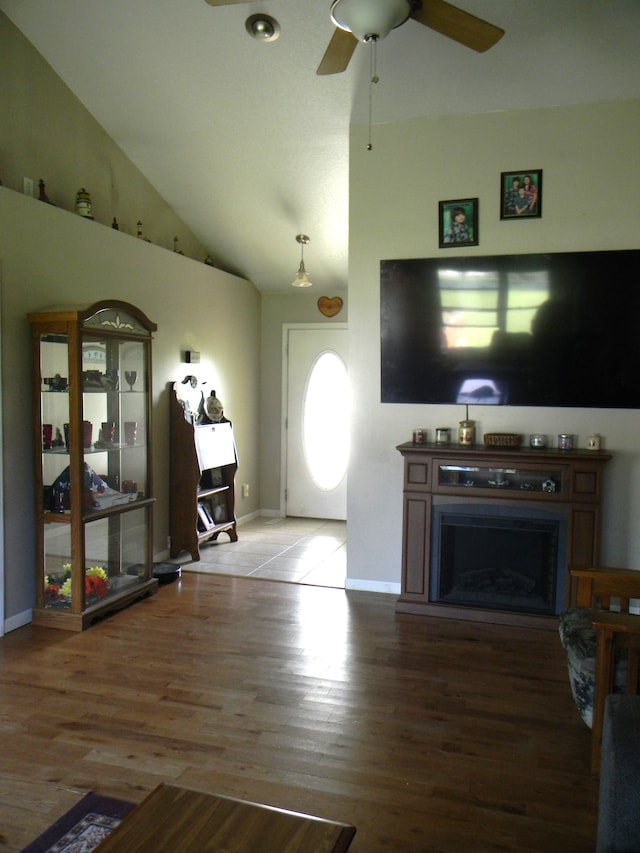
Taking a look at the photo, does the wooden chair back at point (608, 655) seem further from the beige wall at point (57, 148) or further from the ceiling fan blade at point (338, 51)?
the beige wall at point (57, 148)

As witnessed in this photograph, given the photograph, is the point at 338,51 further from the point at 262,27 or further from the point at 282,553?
the point at 282,553

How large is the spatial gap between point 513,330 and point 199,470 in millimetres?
2572

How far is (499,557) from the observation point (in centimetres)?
408

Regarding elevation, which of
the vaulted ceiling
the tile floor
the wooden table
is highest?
the vaulted ceiling

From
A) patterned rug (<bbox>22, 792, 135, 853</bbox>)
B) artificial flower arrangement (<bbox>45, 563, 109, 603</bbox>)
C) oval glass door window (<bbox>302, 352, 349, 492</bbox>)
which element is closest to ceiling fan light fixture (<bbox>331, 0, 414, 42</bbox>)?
patterned rug (<bbox>22, 792, 135, 853</bbox>)

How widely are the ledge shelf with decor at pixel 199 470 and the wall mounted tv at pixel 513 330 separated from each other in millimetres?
1688

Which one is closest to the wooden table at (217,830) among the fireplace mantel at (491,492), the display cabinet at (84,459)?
the display cabinet at (84,459)

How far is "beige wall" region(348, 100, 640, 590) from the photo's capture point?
391 centimetres

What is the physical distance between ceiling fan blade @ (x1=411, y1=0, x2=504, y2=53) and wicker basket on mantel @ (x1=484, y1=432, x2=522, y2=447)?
2.13 metres

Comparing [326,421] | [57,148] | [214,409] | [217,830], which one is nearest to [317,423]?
[326,421]

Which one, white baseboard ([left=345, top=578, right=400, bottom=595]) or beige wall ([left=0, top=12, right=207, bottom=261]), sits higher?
beige wall ([left=0, top=12, right=207, bottom=261])

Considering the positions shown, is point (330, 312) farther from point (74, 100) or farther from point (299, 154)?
point (74, 100)

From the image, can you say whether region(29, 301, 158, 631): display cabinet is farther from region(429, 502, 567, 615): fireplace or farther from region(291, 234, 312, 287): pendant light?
region(429, 502, 567, 615): fireplace

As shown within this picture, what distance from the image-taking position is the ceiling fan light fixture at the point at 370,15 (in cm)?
245
